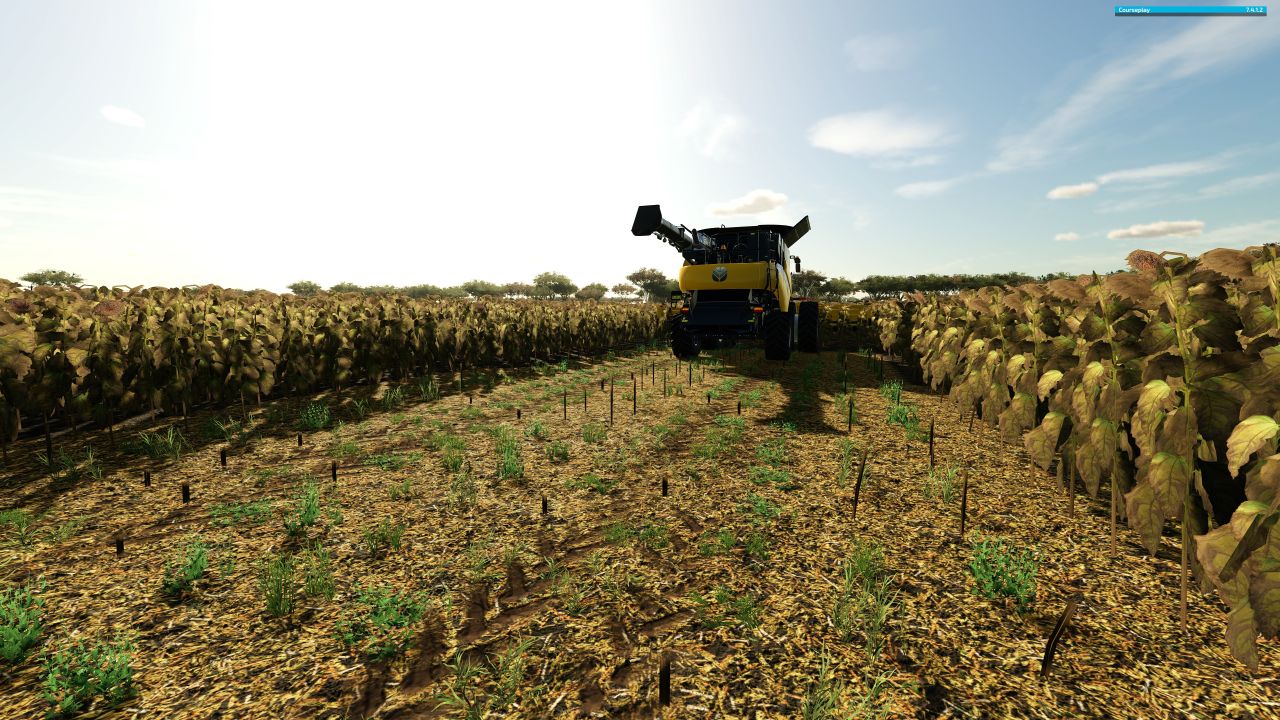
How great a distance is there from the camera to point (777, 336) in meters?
12.0

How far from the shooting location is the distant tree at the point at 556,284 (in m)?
117

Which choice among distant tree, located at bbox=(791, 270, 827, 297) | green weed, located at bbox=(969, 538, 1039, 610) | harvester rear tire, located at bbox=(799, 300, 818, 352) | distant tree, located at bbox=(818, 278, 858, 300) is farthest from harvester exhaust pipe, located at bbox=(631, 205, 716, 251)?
distant tree, located at bbox=(818, 278, 858, 300)

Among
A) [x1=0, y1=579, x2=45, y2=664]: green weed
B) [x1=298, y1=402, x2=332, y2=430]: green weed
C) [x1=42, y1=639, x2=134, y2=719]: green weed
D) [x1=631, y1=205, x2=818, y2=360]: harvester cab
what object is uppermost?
[x1=631, y1=205, x2=818, y2=360]: harvester cab

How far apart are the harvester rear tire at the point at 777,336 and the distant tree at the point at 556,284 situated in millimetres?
106414

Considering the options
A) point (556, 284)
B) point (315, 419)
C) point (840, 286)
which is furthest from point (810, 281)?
point (315, 419)

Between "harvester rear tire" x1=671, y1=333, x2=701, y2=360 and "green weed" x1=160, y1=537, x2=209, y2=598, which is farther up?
"harvester rear tire" x1=671, y1=333, x2=701, y2=360

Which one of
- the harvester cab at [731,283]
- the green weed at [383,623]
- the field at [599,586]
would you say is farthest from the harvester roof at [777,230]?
the green weed at [383,623]

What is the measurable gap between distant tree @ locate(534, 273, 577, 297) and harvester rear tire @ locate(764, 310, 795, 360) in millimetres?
106414

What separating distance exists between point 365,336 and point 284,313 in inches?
59.7

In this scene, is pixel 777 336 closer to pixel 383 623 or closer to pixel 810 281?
pixel 383 623

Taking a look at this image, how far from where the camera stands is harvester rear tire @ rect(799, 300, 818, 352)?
54.3 ft

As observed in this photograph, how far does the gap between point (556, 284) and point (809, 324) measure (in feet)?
347

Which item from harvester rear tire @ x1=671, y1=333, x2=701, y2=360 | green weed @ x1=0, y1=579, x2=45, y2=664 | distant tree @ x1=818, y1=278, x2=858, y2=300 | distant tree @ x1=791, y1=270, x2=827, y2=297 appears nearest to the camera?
green weed @ x1=0, y1=579, x2=45, y2=664

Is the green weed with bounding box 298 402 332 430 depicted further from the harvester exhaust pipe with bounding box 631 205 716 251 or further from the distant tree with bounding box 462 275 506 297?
the distant tree with bounding box 462 275 506 297
